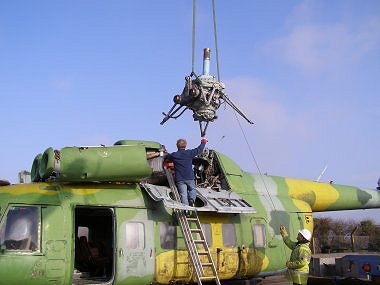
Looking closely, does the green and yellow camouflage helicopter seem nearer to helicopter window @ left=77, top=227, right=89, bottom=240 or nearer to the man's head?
helicopter window @ left=77, top=227, right=89, bottom=240

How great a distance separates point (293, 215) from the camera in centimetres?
1098

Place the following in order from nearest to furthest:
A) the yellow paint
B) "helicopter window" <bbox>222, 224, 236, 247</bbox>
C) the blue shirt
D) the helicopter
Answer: the helicopter, the blue shirt, "helicopter window" <bbox>222, 224, 236, 247</bbox>, the yellow paint

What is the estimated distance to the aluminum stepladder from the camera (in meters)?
8.41

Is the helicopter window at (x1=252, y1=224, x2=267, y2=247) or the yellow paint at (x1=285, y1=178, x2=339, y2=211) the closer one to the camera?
the helicopter window at (x1=252, y1=224, x2=267, y2=247)

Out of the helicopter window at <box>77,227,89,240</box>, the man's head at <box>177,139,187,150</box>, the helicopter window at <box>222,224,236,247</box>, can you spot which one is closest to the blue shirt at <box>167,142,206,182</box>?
the man's head at <box>177,139,187,150</box>

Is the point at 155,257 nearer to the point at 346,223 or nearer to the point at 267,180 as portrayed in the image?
the point at 267,180

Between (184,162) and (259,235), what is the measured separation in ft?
7.79

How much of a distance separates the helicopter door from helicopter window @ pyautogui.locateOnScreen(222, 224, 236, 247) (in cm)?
170

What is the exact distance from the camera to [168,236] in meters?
8.73

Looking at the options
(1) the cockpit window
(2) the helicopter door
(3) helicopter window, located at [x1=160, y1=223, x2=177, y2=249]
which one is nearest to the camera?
(1) the cockpit window

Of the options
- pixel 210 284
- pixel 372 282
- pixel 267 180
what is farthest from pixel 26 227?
pixel 372 282

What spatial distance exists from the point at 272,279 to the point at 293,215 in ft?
9.10

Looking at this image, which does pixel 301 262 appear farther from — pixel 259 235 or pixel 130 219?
pixel 130 219

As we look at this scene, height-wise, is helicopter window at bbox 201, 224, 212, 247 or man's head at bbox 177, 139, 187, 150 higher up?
man's head at bbox 177, 139, 187, 150
